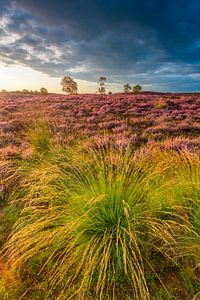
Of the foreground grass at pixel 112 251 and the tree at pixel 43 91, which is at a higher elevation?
the foreground grass at pixel 112 251

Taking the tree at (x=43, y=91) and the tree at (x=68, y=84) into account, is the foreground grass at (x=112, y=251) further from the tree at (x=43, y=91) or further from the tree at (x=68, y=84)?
the tree at (x=68, y=84)

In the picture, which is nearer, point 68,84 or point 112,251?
point 112,251

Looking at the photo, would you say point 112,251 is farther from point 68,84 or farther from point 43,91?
point 68,84

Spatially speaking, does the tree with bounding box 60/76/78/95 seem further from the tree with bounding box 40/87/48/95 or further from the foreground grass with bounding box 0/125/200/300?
the foreground grass with bounding box 0/125/200/300

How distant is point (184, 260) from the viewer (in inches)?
112

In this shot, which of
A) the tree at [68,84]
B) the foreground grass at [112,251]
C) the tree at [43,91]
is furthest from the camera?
the tree at [68,84]

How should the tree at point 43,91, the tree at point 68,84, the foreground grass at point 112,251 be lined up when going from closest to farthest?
the foreground grass at point 112,251, the tree at point 43,91, the tree at point 68,84

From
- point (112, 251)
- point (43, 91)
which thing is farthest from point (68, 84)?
point (112, 251)

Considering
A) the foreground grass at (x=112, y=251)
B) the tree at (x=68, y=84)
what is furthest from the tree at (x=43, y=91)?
the foreground grass at (x=112, y=251)

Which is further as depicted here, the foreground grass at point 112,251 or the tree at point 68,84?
the tree at point 68,84

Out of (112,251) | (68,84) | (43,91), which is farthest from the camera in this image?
(68,84)

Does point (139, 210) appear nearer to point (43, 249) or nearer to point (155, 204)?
point (155, 204)

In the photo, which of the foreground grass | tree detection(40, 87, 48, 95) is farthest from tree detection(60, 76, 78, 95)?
the foreground grass

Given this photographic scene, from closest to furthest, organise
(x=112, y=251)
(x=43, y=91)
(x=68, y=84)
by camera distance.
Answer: (x=112, y=251), (x=43, y=91), (x=68, y=84)
